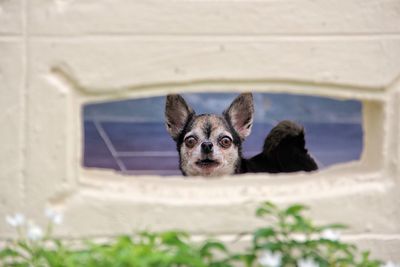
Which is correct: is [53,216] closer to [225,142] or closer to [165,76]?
[165,76]

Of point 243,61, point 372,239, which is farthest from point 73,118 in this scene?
point 372,239

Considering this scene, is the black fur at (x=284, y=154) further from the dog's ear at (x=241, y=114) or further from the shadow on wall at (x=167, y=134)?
the shadow on wall at (x=167, y=134)

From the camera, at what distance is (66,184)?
298 cm

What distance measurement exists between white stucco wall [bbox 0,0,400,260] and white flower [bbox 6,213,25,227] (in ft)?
0.10

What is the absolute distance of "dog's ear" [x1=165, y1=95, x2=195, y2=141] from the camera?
5141mm

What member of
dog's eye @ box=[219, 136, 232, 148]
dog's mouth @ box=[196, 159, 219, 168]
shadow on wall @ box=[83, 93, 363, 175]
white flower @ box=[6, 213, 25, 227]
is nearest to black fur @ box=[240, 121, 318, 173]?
dog's eye @ box=[219, 136, 232, 148]

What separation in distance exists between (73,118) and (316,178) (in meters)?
0.75

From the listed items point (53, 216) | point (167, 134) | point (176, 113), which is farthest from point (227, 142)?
point (167, 134)

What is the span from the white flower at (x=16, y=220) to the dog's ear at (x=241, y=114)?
233 centimetres

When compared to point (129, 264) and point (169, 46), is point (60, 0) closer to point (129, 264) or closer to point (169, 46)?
point (169, 46)

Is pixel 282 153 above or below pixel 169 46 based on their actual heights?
below

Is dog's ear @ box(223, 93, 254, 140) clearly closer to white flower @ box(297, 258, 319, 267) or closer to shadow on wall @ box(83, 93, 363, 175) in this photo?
shadow on wall @ box(83, 93, 363, 175)

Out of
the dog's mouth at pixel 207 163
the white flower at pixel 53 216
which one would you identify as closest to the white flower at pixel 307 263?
the white flower at pixel 53 216

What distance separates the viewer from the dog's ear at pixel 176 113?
5141 millimetres
